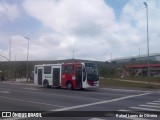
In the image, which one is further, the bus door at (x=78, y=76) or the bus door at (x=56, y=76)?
the bus door at (x=56, y=76)

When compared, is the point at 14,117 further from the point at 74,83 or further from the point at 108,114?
the point at 74,83

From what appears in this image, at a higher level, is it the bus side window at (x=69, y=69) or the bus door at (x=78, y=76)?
the bus side window at (x=69, y=69)

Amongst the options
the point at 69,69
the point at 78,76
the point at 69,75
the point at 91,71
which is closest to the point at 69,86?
the point at 69,75

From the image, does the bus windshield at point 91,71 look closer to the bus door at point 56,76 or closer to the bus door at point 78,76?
the bus door at point 78,76

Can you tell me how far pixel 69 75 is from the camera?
3619 cm

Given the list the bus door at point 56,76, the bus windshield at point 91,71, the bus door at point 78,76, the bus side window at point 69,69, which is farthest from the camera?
the bus door at point 56,76

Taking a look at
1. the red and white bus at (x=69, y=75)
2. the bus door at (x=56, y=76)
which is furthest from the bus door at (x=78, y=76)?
the bus door at (x=56, y=76)

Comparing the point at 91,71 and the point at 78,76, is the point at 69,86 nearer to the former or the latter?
the point at 78,76

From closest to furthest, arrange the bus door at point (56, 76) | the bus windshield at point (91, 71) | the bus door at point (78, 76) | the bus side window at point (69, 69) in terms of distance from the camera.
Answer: the bus windshield at point (91, 71) < the bus door at point (78, 76) < the bus side window at point (69, 69) < the bus door at point (56, 76)

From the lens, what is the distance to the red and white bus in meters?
34.5

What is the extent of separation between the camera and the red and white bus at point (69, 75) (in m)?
34.5

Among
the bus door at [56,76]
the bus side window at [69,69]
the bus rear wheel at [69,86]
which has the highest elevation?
the bus side window at [69,69]

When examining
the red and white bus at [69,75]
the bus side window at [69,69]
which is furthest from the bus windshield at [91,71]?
the bus side window at [69,69]

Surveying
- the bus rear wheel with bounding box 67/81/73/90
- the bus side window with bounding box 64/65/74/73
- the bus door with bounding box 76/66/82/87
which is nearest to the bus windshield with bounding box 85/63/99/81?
the bus door with bounding box 76/66/82/87
